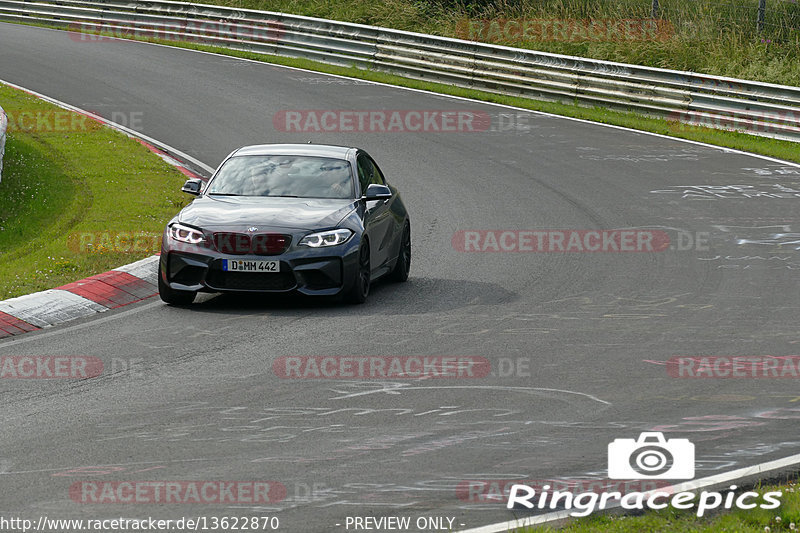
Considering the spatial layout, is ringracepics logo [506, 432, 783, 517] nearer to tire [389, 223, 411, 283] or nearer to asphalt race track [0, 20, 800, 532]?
asphalt race track [0, 20, 800, 532]

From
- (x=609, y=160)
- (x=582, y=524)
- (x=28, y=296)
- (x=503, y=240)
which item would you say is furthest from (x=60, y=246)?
(x=609, y=160)

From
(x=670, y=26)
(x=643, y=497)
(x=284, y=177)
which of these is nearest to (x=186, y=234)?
(x=284, y=177)

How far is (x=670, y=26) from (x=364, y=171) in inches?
690

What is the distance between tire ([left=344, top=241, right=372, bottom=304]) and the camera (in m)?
11.8

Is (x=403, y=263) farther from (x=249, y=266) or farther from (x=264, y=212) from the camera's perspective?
(x=249, y=266)

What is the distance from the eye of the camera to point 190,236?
38.4ft

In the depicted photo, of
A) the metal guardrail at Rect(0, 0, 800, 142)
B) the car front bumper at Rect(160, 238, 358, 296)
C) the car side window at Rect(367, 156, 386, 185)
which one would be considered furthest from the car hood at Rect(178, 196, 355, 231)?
the metal guardrail at Rect(0, 0, 800, 142)

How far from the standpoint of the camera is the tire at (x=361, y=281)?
11.8 meters

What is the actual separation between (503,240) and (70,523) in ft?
32.3

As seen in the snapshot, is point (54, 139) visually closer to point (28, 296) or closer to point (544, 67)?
point (28, 296)

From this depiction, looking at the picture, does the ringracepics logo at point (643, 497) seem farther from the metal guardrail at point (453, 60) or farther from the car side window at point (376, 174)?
the metal guardrail at point (453, 60)

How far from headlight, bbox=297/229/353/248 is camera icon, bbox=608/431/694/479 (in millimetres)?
4862

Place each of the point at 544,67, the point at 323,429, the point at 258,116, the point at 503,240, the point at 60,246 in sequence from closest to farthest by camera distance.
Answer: the point at 323,429 → the point at 60,246 → the point at 503,240 → the point at 258,116 → the point at 544,67

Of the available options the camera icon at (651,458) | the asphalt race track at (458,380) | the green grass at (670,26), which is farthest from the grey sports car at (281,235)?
the green grass at (670,26)
